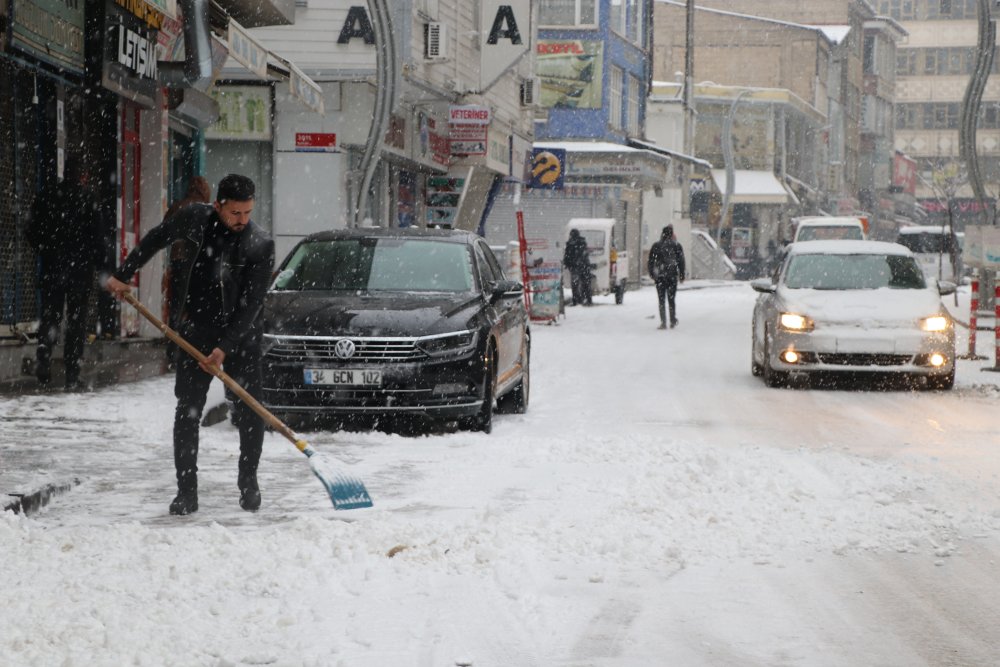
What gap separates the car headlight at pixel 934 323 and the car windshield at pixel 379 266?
18.1 feet

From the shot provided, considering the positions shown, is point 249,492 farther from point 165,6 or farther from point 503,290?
point 165,6

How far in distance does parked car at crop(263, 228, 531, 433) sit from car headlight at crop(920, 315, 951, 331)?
536 cm

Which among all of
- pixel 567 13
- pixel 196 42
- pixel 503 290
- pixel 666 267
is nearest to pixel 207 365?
pixel 503 290

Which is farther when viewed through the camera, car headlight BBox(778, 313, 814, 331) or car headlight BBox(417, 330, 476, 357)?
Answer: car headlight BBox(778, 313, 814, 331)

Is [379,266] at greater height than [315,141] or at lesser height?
lesser

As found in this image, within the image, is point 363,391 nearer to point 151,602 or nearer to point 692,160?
point 151,602

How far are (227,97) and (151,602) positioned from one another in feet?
68.2

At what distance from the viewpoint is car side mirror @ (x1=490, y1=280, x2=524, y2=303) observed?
12.6m

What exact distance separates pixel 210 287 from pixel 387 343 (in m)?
3.60

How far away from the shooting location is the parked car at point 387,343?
11.5 m

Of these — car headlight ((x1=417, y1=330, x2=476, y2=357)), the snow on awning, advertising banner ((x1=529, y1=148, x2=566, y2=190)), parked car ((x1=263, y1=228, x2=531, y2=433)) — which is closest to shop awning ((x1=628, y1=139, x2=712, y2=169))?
advertising banner ((x1=529, y1=148, x2=566, y2=190))

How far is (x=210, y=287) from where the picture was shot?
796 cm

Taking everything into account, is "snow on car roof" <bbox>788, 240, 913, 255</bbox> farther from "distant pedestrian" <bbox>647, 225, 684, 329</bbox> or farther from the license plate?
"distant pedestrian" <bbox>647, 225, 684, 329</bbox>

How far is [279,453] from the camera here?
10.7 metres
